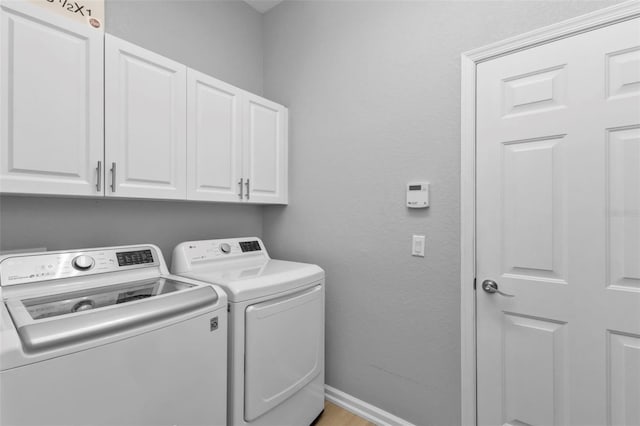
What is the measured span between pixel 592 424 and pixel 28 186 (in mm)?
2503

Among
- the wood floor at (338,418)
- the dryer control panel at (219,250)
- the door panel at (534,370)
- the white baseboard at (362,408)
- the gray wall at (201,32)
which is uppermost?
the gray wall at (201,32)

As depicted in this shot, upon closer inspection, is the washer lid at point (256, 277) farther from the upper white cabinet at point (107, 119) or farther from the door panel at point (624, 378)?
the door panel at point (624, 378)

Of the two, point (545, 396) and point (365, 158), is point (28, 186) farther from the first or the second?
point (545, 396)

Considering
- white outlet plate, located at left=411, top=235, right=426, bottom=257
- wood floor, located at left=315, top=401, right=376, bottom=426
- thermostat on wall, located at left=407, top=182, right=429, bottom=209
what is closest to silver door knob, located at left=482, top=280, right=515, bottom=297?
white outlet plate, located at left=411, top=235, right=426, bottom=257

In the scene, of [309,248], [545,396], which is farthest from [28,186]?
[545,396]

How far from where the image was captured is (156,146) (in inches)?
62.2

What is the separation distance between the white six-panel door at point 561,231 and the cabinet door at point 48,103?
1.81 meters

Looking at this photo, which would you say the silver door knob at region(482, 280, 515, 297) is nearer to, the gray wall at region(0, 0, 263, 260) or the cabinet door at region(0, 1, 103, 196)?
the gray wall at region(0, 0, 263, 260)

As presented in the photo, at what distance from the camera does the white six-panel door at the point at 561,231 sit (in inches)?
48.1

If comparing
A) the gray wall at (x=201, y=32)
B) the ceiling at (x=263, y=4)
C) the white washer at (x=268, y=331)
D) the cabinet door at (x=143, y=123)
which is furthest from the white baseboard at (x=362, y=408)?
the ceiling at (x=263, y=4)

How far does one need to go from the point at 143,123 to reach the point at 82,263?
28.1 inches

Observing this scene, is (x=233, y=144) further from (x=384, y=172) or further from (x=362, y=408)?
(x=362, y=408)

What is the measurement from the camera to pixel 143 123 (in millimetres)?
1525

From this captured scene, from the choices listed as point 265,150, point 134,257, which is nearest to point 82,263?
point 134,257
